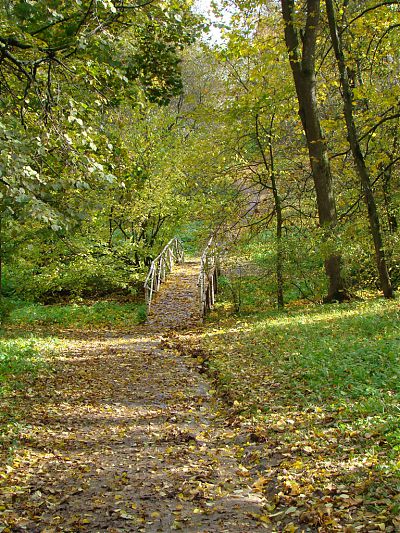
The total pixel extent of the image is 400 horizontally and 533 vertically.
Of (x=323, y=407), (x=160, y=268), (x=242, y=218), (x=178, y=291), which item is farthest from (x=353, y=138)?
(x=160, y=268)

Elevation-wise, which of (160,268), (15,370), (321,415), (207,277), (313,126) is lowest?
(321,415)

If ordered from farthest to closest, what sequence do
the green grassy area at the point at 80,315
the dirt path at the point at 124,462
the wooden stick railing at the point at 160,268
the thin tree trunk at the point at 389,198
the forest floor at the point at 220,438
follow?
the wooden stick railing at the point at 160,268
the green grassy area at the point at 80,315
the thin tree trunk at the point at 389,198
the dirt path at the point at 124,462
the forest floor at the point at 220,438

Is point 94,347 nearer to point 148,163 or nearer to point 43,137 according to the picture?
point 43,137

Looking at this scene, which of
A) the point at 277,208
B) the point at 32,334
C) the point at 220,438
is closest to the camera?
the point at 220,438

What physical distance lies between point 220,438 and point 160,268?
44.0 ft

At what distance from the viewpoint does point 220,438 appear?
6.20 meters

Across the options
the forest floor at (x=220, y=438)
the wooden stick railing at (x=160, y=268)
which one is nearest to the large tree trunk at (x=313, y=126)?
the forest floor at (x=220, y=438)

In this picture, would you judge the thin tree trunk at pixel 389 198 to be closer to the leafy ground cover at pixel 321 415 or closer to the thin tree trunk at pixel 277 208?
the thin tree trunk at pixel 277 208

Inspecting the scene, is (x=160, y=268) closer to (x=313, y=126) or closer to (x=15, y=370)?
(x=313, y=126)

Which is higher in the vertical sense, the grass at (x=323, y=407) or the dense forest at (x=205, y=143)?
the dense forest at (x=205, y=143)

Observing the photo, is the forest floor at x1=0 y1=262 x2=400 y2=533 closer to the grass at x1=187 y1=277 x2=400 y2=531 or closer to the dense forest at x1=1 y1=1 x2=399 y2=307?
the grass at x1=187 y1=277 x2=400 y2=531

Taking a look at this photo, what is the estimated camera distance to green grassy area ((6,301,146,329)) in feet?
53.2

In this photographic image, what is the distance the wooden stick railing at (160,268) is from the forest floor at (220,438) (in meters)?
6.14

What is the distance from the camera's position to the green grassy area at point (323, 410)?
420 cm
